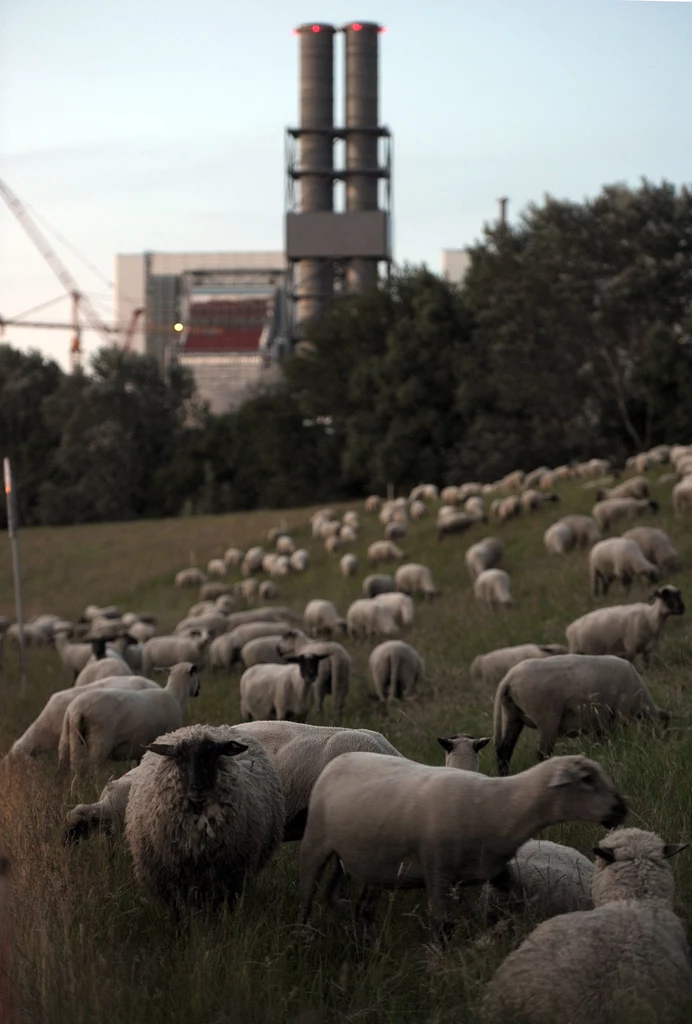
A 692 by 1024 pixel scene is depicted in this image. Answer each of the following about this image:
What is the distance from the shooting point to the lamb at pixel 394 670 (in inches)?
503

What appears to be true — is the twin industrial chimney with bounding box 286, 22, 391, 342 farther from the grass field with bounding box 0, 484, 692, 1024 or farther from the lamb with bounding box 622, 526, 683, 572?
the grass field with bounding box 0, 484, 692, 1024

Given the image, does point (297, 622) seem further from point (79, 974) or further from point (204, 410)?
point (204, 410)

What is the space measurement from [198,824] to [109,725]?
3617mm

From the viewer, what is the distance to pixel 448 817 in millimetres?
5238

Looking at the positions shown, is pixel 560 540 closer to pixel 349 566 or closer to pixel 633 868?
pixel 349 566

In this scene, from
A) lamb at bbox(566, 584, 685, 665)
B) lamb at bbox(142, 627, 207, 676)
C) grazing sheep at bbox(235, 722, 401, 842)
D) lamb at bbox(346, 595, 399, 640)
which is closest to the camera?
grazing sheep at bbox(235, 722, 401, 842)

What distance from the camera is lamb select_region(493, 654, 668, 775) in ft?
28.4

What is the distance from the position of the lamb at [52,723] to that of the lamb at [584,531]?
13748mm

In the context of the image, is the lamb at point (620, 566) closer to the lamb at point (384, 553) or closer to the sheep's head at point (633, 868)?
the lamb at point (384, 553)

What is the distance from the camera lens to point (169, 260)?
451 ft

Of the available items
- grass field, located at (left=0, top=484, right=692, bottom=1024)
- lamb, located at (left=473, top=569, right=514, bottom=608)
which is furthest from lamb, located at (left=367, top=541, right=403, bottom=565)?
grass field, located at (left=0, top=484, right=692, bottom=1024)

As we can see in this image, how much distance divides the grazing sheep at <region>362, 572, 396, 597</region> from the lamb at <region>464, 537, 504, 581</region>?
155cm

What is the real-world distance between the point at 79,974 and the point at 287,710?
7003mm

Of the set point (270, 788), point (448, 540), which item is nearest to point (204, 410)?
point (448, 540)
